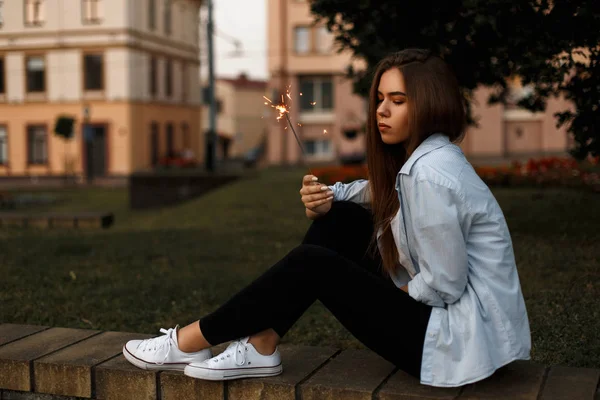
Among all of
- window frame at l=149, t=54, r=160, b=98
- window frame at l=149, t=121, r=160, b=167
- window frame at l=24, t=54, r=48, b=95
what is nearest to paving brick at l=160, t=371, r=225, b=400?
window frame at l=149, t=121, r=160, b=167

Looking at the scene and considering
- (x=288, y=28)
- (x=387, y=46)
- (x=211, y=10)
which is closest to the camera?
(x=387, y=46)

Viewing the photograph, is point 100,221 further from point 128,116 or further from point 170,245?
point 128,116

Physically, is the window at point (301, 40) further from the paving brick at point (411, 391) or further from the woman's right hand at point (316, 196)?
→ the paving brick at point (411, 391)

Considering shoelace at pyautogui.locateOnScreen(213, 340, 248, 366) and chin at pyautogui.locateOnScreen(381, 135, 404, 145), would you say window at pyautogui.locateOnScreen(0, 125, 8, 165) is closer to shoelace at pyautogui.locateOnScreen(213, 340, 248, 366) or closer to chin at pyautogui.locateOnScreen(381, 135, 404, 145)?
shoelace at pyautogui.locateOnScreen(213, 340, 248, 366)

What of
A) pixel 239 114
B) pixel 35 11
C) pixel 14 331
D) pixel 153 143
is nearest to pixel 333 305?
pixel 14 331

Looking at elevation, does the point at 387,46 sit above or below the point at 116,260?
above

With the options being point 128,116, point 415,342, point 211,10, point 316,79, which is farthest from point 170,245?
point 316,79

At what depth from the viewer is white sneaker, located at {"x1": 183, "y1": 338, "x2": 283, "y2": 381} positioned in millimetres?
2799

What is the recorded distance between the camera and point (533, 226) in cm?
663

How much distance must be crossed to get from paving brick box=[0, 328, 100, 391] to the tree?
3.05 m

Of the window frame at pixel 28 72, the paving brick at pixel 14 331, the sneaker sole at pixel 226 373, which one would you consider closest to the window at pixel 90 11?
the window frame at pixel 28 72

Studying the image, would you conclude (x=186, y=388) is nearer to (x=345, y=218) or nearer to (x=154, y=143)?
(x=345, y=218)

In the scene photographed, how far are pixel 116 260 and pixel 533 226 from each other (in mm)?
3245

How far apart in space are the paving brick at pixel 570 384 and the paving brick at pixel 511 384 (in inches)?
1.3
